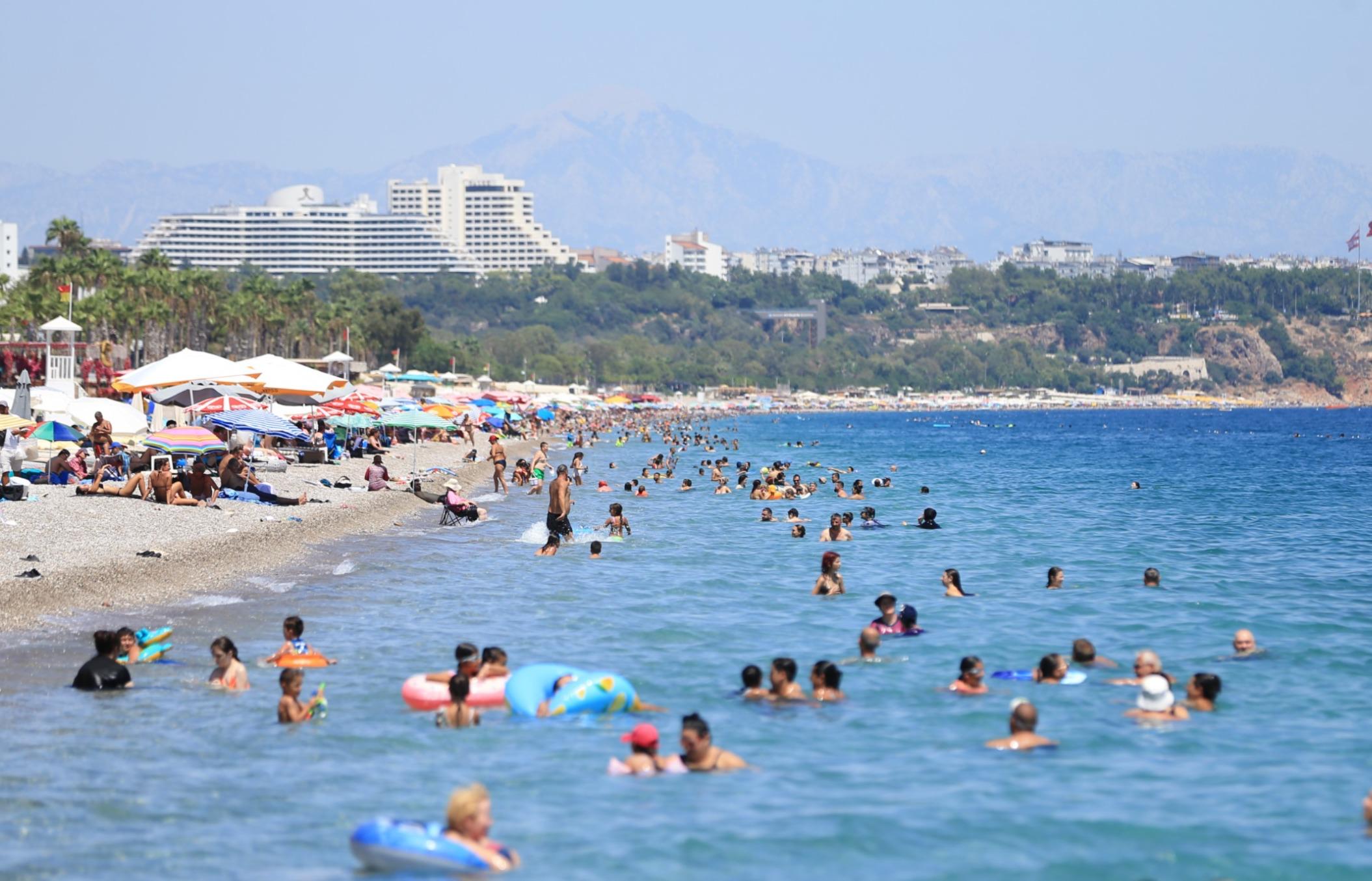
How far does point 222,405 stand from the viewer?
31.1 meters

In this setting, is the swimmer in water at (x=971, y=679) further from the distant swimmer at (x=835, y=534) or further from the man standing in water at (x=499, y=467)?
the man standing in water at (x=499, y=467)

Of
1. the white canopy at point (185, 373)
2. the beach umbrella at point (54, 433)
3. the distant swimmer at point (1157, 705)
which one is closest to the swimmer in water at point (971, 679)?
the distant swimmer at point (1157, 705)

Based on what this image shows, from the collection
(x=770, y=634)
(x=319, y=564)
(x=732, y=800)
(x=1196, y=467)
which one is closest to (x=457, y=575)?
(x=319, y=564)

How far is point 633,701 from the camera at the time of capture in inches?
496

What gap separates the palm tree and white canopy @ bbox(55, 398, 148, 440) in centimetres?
4158

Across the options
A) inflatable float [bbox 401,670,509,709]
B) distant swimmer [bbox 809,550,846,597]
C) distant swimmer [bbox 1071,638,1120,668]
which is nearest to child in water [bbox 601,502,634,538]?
distant swimmer [bbox 809,550,846,597]

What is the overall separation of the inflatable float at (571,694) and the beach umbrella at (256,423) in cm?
1707

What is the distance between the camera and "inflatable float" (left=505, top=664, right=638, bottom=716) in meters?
12.4

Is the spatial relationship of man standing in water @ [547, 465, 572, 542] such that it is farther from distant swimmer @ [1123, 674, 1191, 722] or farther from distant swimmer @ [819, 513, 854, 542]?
distant swimmer @ [1123, 674, 1191, 722]

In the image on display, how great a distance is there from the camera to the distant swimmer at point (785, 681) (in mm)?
12883

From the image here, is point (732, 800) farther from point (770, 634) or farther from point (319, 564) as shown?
point (319, 564)

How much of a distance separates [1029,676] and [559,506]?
36.8 feet

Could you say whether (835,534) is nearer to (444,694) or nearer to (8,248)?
(444,694)

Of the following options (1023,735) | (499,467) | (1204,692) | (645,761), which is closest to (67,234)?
(499,467)
